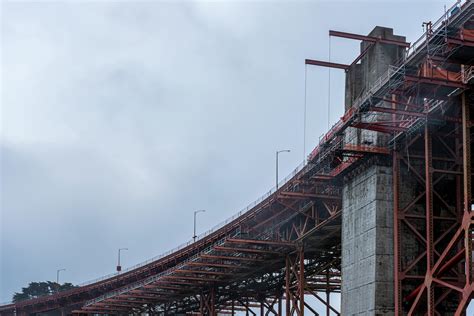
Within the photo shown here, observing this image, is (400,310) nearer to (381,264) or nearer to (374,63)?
(381,264)

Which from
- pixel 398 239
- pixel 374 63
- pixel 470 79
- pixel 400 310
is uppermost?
pixel 374 63

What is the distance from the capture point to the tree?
192 metres

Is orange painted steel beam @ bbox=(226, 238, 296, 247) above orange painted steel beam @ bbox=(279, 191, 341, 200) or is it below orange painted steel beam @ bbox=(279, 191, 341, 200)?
below

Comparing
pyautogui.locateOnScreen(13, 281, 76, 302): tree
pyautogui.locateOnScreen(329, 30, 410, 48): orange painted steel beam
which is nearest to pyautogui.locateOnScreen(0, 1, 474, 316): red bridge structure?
pyautogui.locateOnScreen(329, 30, 410, 48): orange painted steel beam

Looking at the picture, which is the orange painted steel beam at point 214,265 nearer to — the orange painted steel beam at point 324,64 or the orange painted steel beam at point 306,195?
the orange painted steel beam at point 306,195

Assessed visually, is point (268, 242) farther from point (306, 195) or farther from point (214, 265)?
point (214, 265)

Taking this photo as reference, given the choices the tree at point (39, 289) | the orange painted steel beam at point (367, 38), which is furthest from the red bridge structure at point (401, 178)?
the tree at point (39, 289)

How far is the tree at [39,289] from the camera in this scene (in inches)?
7564

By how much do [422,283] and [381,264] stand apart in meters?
2.12

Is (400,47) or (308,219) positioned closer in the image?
(400,47)

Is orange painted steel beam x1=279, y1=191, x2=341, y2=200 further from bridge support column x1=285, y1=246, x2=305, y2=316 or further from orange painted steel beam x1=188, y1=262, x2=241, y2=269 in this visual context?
orange painted steel beam x1=188, y1=262, x2=241, y2=269

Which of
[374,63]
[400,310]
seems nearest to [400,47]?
[374,63]

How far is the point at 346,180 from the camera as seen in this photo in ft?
154

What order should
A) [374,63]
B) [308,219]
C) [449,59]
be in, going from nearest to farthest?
[449,59], [374,63], [308,219]
